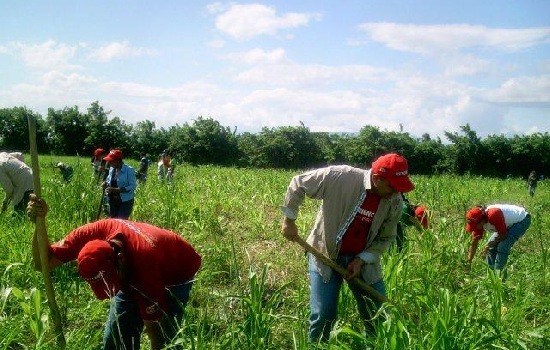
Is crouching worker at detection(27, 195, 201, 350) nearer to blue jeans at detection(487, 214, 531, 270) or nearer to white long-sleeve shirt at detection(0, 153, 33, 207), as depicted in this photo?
white long-sleeve shirt at detection(0, 153, 33, 207)

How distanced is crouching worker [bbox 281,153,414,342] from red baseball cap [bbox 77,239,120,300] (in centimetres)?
104

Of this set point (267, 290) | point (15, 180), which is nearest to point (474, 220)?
point (267, 290)

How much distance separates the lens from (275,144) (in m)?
32.5

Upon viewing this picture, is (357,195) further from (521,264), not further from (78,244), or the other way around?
(521,264)

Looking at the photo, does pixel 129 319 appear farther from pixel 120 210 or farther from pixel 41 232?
pixel 120 210

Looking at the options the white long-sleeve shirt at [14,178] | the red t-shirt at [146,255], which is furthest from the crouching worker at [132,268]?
the white long-sleeve shirt at [14,178]

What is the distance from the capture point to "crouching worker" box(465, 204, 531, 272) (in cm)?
421

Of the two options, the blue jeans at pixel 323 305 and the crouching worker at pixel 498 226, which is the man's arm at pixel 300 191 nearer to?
the blue jeans at pixel 323 305

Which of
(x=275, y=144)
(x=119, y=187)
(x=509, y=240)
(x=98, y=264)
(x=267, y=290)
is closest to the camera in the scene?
(x=98, y=264)

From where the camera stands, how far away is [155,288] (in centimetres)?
208

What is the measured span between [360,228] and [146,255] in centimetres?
127

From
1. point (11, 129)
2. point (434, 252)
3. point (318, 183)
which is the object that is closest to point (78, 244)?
point (318, 183)

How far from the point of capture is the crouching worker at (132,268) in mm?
1939

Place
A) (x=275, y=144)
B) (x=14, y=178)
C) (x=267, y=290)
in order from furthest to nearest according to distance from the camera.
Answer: (x=275, y=144) → (x=14, y=178) → (x=267, y=290)
